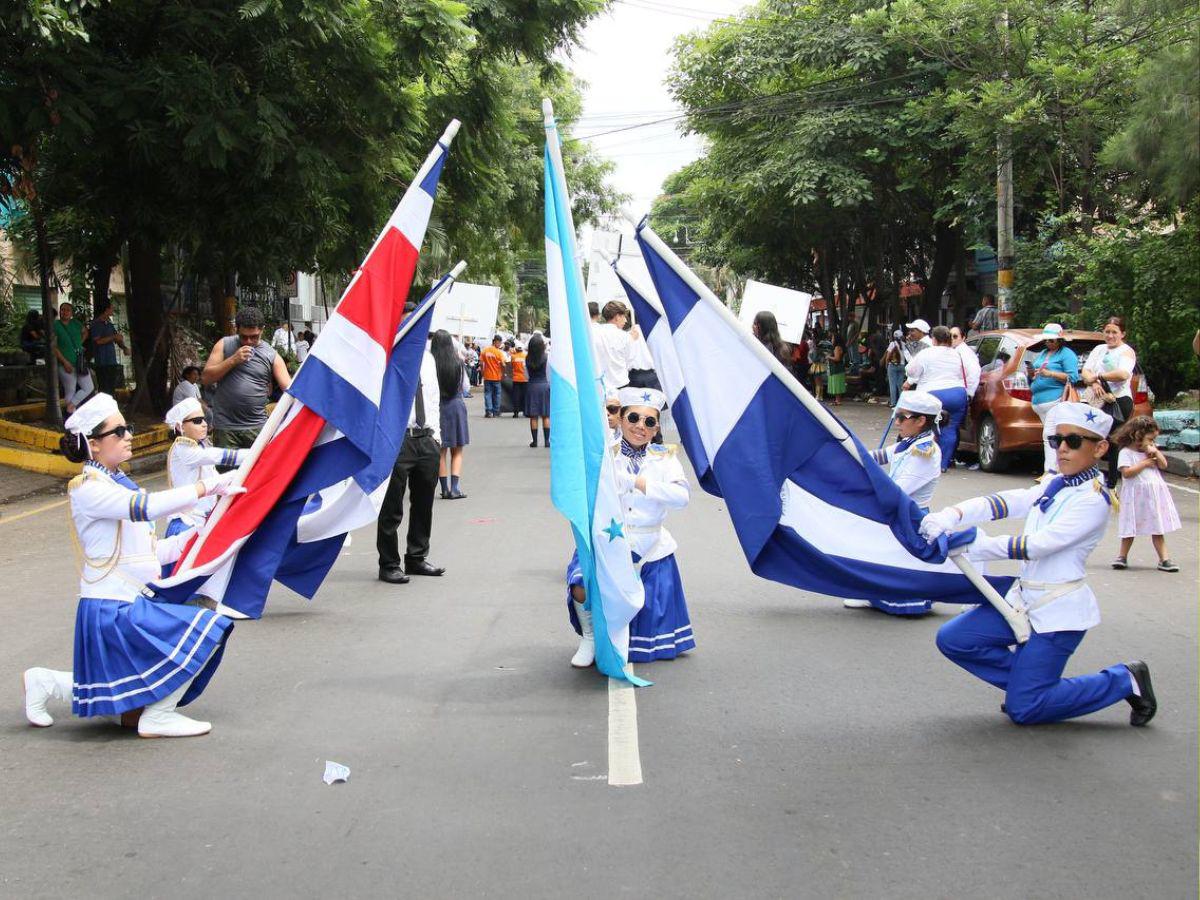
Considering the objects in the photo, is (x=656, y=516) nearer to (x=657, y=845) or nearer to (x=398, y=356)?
(x=398, y=356)

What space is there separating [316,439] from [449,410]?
675 cm

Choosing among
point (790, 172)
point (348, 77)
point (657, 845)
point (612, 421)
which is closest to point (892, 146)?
point (790, 172)

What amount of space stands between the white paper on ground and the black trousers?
12.8 ft

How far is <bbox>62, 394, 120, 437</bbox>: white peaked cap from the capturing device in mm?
5129

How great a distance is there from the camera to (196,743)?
5082 mm

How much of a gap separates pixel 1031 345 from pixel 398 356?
9.91 metres

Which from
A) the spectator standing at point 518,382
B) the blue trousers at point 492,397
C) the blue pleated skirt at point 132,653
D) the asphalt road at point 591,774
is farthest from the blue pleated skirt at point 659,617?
the blue trousers at point 492,397

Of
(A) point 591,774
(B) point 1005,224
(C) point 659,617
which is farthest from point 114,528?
(B) point 1005,224

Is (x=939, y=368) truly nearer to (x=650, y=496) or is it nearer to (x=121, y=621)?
(x=650, y=496)

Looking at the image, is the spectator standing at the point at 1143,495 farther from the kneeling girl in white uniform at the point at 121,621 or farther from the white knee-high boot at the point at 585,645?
the kneeling girl in white uniform at the point at 121,621

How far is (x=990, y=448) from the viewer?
48.1 ft

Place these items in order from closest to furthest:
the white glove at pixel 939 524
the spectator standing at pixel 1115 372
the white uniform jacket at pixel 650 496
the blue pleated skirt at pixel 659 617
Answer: the white glove at pixel 939 524
the white uniform jacket at pixel 650 496
the blue pleated skirt at pixel 659 617
the spectator standing at pixel 1115 372

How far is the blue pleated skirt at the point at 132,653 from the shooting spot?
5055 mm

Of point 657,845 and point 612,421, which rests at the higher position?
point 612,421
